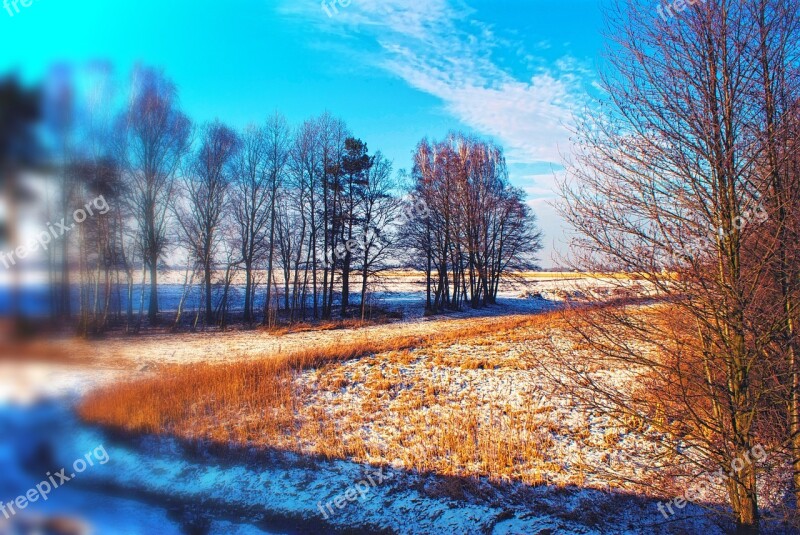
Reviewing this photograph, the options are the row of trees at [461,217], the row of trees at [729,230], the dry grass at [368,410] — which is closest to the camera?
the row of trees at [729,230]

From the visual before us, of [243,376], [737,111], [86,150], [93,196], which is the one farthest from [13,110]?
[243,376]

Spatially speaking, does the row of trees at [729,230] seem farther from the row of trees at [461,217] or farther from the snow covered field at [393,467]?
the row of trees at [461,217]

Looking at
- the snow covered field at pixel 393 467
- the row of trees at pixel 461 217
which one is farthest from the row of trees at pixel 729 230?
the row of trees at pixel 461 217

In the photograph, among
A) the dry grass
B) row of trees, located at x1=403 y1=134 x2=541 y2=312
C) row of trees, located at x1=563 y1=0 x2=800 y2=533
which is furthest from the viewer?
row of trees, located at x1=403 y1=134 x2=541 y2=312

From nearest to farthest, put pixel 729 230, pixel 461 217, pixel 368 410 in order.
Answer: pixel 729 230, pixel 368 410, pixel 461 217

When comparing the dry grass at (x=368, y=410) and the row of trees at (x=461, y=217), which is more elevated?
the row of trees at (x=461, y=217)

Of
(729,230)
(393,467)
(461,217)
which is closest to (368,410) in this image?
(393,467)

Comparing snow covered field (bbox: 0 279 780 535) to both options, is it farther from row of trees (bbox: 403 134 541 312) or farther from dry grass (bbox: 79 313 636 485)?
row of trees (bbox: 403 134 541 312)

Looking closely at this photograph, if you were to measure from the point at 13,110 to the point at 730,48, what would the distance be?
5.84m

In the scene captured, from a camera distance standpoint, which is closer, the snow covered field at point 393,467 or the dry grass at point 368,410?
the snow covered field at point 393,467

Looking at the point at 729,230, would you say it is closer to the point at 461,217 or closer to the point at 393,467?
the point at 393,467

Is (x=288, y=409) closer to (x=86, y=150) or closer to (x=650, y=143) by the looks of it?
(x=86, y=150)

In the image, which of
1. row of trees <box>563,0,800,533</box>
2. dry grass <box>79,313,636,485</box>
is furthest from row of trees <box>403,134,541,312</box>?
row of trees <box>563,0,800,533</box>

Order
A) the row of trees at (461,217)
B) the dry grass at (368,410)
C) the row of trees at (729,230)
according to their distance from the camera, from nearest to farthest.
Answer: the row of trees at (729,230), the dry grass at (368,410), the row of trees at (461,217)
